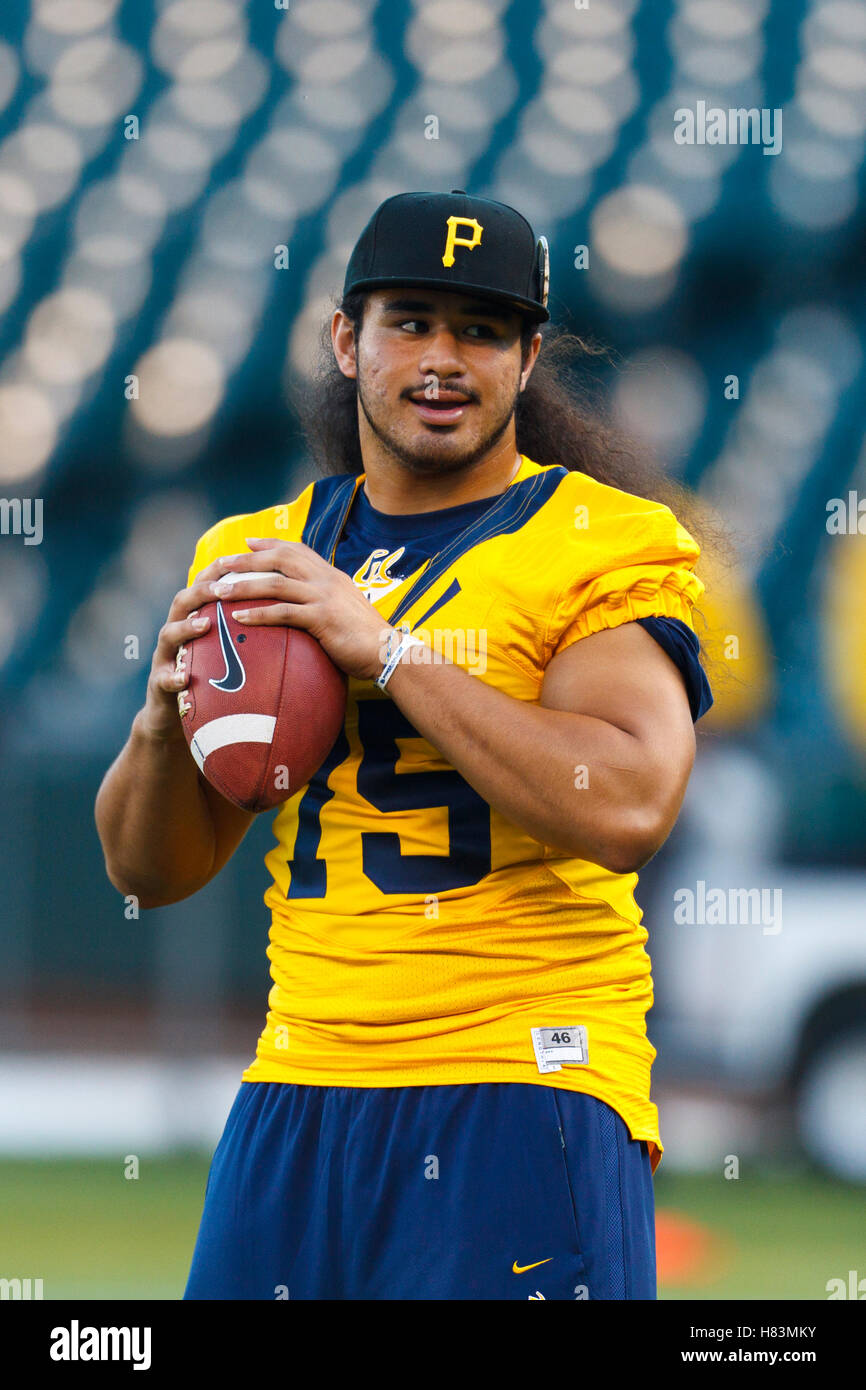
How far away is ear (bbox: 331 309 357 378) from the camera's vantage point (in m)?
1.99

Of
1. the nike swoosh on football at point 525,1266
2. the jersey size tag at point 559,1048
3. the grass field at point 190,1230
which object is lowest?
the grass field at point 190,1230

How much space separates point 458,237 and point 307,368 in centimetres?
381

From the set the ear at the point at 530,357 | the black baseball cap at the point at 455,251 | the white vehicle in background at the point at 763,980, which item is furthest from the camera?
the white vehicle in background at the point at 763,980

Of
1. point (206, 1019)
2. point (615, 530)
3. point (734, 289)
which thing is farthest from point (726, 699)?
point (615, 530)

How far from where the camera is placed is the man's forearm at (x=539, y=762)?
1584 millimetres

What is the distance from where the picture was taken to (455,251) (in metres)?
1.79

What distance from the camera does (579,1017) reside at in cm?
165

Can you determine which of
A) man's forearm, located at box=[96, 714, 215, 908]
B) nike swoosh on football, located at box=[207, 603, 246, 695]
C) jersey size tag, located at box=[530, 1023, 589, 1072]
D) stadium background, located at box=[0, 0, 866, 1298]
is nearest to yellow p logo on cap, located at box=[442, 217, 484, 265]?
nike swoosh on football, located at box=[207, 603, 246, 695]

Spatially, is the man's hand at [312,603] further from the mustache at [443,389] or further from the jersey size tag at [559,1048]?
the jersey size tag at [559,1048]

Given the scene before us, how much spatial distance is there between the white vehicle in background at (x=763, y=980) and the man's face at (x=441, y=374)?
319 cm

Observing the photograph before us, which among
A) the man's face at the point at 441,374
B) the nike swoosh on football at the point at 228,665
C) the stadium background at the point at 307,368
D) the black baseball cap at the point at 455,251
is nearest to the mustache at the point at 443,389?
the man's face at the point at 441,374

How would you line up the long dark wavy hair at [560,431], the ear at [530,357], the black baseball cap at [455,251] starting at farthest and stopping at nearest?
the long dark wavy hair at [560,431], the ear at [530,357], the black baseball cap at [455,251]
